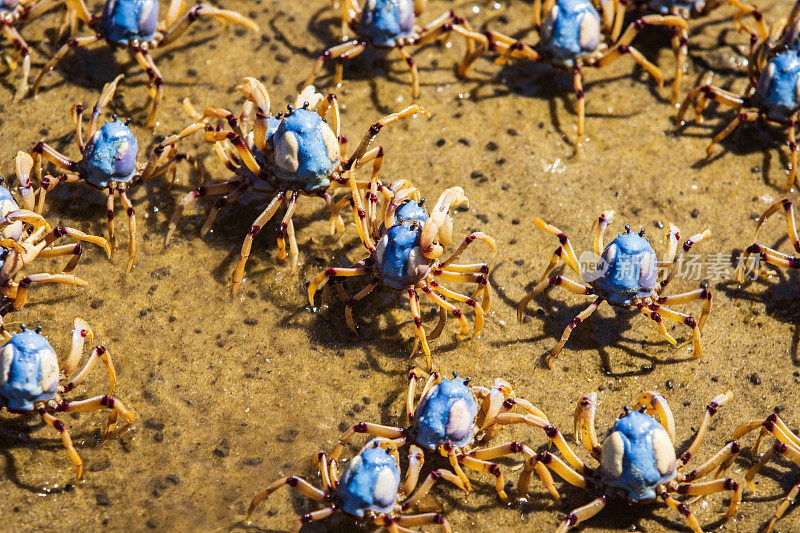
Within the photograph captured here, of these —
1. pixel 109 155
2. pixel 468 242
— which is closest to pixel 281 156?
pixel 109 155

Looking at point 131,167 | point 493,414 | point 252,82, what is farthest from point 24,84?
point 493,414

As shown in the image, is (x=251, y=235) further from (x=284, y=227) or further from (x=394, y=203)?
(x=394, y=203)

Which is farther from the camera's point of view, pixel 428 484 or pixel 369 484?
pixel 428 484

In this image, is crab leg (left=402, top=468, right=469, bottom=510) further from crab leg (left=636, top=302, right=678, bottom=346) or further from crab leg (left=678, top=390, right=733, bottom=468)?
crab leg (left=636, top=302, right=678, bottom=346)

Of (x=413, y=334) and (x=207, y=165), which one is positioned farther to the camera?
(x=207, y=165)

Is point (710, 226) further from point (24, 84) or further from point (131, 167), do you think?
point (24, 84)
